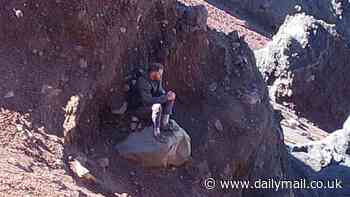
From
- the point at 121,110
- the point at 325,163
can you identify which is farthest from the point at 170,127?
the point at 325,163

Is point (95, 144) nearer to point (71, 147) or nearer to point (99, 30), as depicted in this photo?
point (71, 147)

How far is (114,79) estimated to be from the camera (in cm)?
809

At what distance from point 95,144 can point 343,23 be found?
16.9 m

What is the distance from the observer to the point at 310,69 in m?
17.9

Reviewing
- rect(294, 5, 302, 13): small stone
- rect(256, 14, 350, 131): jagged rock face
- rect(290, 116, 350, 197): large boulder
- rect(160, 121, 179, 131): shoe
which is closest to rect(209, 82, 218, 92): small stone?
rect(160, 121, 179, 131): shoe

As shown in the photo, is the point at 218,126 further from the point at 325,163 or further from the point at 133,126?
the point at 325,163

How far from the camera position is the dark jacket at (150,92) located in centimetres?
776

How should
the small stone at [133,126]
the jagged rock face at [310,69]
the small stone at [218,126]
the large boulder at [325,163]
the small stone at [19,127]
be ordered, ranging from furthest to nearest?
1. the jagged rock face at [310,69]
2. the large boulder at [325,163]
3. the small stone at [218,126]
4. the small stone at [133,126]
5. the small stone at [19,127]

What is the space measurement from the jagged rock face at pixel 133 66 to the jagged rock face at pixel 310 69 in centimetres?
641

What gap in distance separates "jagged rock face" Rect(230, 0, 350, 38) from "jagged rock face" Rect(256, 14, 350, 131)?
5.28m

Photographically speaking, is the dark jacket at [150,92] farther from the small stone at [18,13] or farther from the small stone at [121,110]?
the small stone at [18,13]

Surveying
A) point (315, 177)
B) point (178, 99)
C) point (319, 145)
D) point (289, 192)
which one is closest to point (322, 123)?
point (319, 145)

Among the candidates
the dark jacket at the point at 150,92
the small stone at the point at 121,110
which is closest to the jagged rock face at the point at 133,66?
the small stone at the point at 121,110
